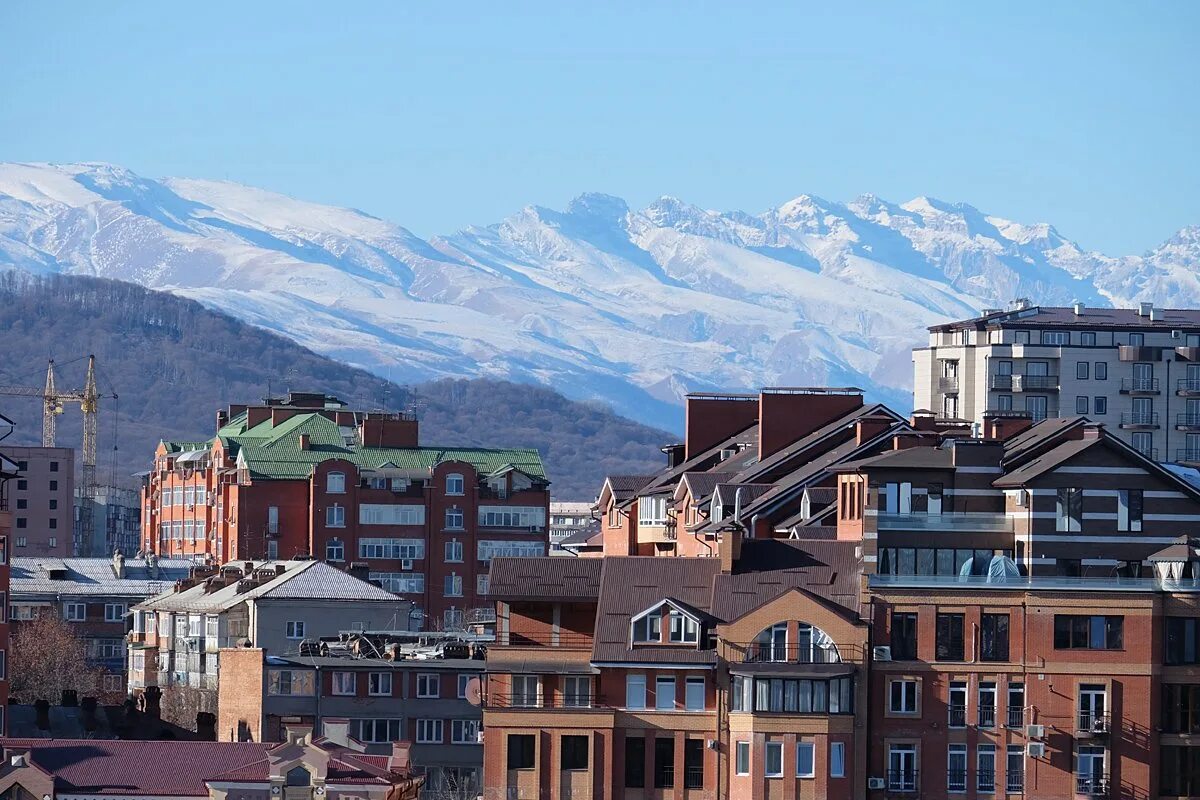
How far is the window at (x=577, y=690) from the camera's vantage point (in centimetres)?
9762

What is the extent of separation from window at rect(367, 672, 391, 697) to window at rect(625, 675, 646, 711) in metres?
24.3

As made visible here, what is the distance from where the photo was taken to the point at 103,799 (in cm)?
8394

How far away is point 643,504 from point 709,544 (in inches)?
876

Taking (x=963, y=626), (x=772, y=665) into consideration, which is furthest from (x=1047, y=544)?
(x=772, y=665)

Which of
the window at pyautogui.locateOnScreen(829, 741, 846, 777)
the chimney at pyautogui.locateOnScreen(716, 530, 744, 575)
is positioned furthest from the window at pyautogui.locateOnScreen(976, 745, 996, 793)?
the chimney at pyautogui.locateOnScreen(716, 530, 744, 575)

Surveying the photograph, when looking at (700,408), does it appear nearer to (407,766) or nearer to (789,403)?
(789,403)

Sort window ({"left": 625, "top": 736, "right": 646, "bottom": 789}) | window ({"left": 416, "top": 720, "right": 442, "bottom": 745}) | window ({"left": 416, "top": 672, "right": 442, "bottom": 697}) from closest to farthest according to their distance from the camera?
window ({"left": 625, "top": 736, "right": 646, "bottom": 789}) < window ({"left": 416, "top": 720, "right": 442, "bottom": 745}) < window ({"left": 416, "top": 672, "right": 442, "bottom": 697})

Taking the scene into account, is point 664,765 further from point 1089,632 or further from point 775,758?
point 1089,632

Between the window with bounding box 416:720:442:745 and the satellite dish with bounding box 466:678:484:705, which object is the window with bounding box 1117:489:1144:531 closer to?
the satellite dish with bounding box 466:678:484:705

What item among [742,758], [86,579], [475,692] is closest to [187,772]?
[742,758]

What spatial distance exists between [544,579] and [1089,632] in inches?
729

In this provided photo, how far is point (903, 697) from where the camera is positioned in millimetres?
97562

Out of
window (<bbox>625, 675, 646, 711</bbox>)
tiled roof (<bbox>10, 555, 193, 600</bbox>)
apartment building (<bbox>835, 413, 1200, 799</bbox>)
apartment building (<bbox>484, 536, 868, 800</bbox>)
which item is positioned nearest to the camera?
apartment building (<bbox>484, 536, 868, 800</bbox>)

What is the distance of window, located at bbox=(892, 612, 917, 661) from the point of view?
98.0 metres
